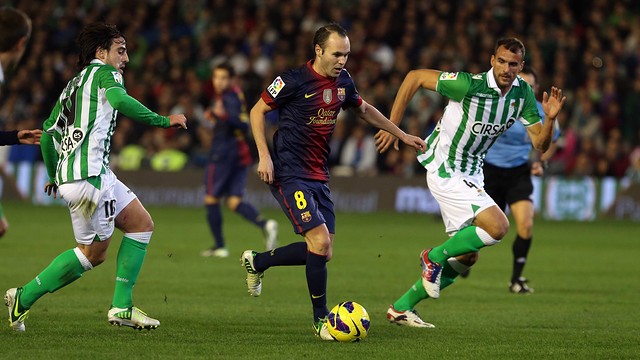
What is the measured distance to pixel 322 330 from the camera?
8172 mm

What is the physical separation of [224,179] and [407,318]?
21.3 ft

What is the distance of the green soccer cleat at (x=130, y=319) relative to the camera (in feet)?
26.4

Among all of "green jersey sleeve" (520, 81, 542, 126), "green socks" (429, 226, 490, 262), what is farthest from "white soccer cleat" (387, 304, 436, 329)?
"green jersey sleeve" (520, 81, 542, 126)

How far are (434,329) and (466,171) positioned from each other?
1.41 m

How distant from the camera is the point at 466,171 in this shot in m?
9.53

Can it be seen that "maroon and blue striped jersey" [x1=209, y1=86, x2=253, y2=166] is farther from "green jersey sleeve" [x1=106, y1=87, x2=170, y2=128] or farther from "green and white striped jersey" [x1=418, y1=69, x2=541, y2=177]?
"green jersey sleeve" [x1=106, y1=87, x2=170, y2=128]

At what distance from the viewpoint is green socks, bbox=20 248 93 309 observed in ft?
26.4

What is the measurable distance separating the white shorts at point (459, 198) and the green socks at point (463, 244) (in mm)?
163

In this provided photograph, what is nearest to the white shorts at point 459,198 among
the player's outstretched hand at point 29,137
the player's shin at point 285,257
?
the player's shin at point 285,257

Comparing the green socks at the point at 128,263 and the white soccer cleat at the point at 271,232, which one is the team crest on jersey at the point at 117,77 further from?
the white soccer cleat at the point at 271,232

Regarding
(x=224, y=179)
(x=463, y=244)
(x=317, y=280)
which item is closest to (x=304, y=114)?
(x=317, y=280)

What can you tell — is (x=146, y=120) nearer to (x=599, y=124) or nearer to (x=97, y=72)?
(x=97, y=72)

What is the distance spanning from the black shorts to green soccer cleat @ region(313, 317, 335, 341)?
434 cm

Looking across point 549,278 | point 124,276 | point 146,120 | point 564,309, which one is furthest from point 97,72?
point 549,278
